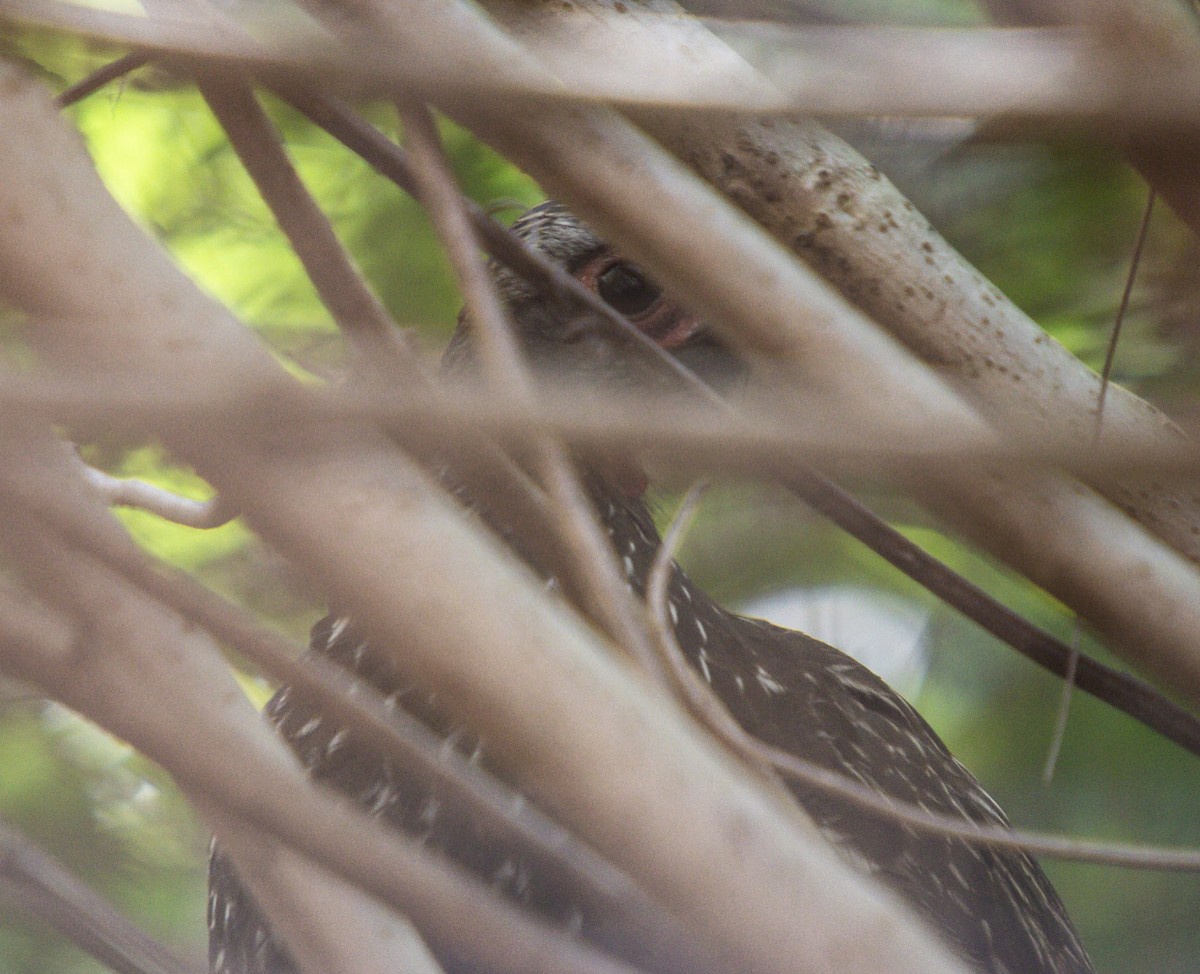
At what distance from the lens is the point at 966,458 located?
17.1 inches

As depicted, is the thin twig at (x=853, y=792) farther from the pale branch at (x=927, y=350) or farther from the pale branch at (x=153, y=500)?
the pale branch at (x=153, y=500)

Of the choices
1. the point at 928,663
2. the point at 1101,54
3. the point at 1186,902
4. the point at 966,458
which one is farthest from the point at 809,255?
the point at 1186,902

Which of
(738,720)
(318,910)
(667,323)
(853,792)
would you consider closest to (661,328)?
(667,323)

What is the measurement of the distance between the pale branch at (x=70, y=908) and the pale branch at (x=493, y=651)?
12.8 inches

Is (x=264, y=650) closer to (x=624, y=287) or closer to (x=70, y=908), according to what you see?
(x=70, y=908)

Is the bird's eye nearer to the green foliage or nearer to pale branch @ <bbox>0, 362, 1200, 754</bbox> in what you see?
the green foliage

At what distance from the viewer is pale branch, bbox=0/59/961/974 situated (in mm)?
445

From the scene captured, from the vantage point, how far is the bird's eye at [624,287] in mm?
1641

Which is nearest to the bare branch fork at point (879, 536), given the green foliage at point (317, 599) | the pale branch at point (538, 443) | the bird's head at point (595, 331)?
the green foliage at point (317, 599)

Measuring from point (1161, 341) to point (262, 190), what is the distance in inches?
29.0

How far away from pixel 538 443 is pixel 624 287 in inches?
46.6

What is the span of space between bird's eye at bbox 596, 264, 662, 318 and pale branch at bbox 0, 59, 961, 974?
1.20 m

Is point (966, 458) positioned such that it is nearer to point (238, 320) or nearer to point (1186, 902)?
point (238, 320)

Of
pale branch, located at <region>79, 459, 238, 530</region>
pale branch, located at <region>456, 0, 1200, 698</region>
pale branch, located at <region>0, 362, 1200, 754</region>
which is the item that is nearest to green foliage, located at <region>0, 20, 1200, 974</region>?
pale branch, located at <region>79, 459, 238, 530</region>
